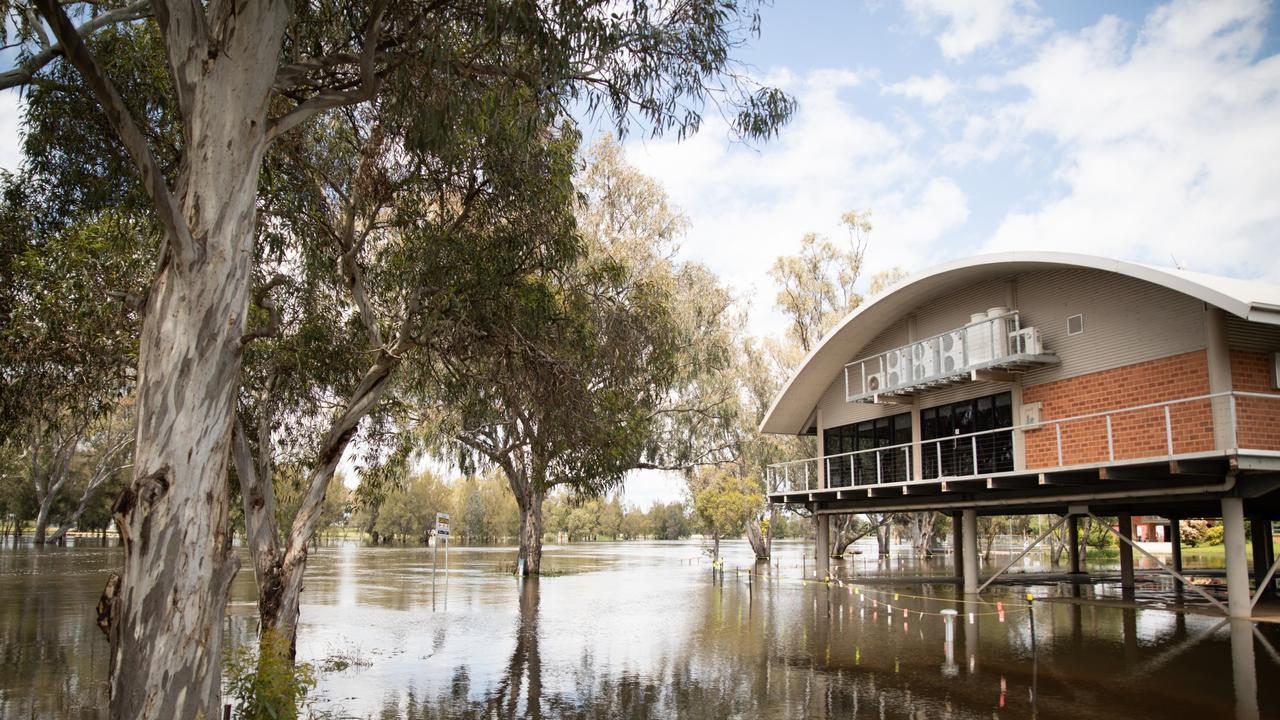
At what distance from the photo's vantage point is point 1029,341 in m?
20.2

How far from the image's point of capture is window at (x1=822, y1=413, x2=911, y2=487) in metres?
25.6

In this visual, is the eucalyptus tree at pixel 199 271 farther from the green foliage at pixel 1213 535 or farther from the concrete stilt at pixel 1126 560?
the green foliage at pixel 1213 535

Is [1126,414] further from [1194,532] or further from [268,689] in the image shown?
[1194,532]

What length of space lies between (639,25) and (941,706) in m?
8.30

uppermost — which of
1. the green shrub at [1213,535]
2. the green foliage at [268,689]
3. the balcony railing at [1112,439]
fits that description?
the balcony railing at [1112,439]

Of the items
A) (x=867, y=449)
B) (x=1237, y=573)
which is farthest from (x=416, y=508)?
(x=1237, y=573)

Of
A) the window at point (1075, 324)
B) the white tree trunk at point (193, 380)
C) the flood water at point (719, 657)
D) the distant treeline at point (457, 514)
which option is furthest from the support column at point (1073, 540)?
the distant treeline at point (457, 514)

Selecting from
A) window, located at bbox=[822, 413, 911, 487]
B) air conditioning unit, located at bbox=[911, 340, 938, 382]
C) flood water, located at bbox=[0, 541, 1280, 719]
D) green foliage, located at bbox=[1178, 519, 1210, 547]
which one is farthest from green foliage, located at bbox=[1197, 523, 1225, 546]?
air conditioning unit, located at bbox=[911, 340, 938, 382]

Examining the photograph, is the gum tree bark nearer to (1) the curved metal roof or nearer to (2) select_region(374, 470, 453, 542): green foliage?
(1) the curved metal roof

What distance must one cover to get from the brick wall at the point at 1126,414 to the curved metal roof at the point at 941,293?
1.90 meters

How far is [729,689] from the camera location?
36.4 feet

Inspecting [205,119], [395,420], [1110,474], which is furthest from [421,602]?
[205,119]

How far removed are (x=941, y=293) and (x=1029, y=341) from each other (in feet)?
12.0

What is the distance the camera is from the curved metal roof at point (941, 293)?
15289 mm
